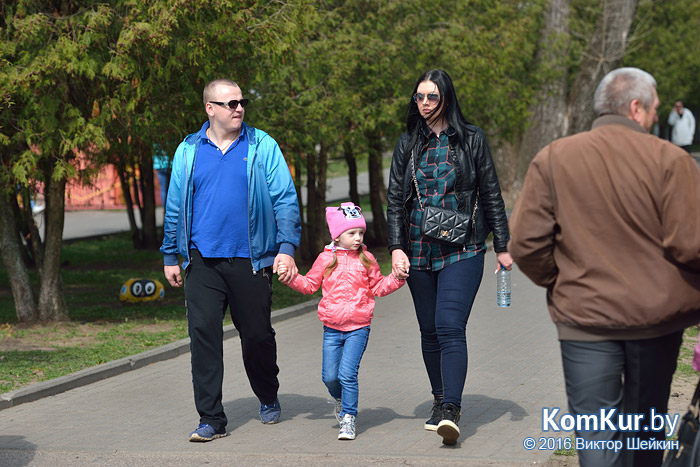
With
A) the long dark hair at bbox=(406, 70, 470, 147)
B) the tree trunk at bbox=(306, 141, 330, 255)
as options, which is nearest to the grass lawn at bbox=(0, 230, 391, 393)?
the tree trunk at bbox=(306, 141, 330, 255)

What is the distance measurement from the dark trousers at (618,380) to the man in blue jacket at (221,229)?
230 centimetres

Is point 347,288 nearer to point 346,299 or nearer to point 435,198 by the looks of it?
point 346,299

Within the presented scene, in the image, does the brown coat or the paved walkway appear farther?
the paved walkway

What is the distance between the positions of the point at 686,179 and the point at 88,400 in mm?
4914

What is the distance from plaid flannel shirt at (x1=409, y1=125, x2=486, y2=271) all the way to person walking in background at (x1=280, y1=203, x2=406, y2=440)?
224 millimetres

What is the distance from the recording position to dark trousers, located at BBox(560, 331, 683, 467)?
3771mm

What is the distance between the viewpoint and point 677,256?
145 inches

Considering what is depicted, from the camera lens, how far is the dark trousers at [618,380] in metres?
3.77

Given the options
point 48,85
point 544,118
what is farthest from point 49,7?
point 544,118

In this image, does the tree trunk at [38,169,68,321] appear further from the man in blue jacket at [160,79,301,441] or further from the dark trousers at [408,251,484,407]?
the dark trousers at [408,251,484,407]

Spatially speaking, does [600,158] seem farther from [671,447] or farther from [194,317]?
[194,317]

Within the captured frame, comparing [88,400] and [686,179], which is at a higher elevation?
[686,179]

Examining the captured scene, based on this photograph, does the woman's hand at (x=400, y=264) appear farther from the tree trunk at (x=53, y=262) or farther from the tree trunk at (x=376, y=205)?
the tree trunk at (x=376, y=205)

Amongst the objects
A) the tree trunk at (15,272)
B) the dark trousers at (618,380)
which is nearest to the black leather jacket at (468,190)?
the dark trousers at (618,380)
